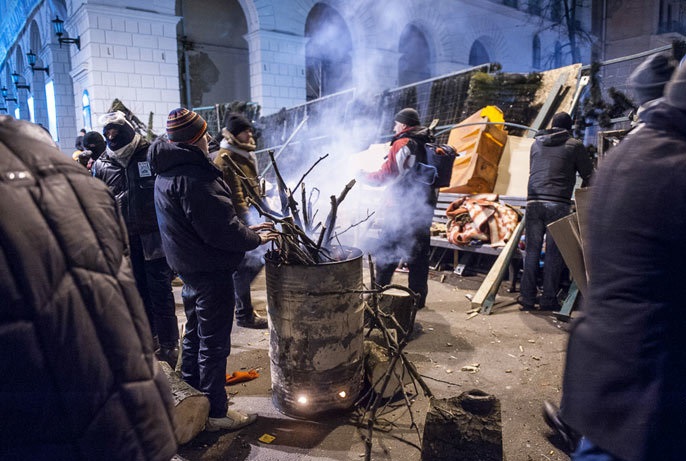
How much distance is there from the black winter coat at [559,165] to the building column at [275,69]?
1317 centimetres

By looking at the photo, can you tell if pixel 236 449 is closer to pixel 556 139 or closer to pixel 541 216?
pixel 541 216

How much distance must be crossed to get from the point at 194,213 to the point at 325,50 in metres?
20.3

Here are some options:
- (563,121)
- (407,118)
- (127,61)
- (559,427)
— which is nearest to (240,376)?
(559,427)

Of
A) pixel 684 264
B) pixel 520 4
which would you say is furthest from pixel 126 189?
pixel 520 4

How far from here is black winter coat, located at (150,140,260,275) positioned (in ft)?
9.89

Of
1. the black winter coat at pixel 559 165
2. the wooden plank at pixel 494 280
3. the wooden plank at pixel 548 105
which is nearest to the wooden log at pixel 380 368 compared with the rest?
the wooden plank at pixel 494 280

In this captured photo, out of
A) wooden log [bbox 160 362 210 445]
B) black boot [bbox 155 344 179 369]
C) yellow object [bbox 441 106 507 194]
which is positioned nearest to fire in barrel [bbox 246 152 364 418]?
wooden log [bbox 160 362 210 445]

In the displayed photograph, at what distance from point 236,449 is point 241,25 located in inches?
769

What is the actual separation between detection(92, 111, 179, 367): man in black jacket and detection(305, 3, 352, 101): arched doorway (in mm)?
17659

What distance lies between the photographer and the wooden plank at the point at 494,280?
568 centimetres

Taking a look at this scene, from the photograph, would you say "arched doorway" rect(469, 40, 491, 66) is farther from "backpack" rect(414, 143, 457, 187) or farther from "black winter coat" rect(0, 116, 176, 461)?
"black winter coat" rect(0, 116, 176, 461)

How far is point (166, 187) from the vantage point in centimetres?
310

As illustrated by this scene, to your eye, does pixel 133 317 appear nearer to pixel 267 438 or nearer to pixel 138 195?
pixel 267 438

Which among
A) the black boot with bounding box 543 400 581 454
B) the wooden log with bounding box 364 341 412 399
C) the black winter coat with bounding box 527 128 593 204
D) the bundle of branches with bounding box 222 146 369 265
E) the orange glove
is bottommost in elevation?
the orange glove
